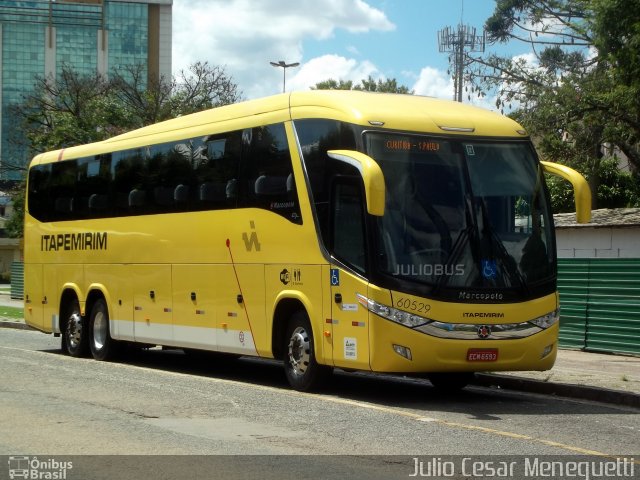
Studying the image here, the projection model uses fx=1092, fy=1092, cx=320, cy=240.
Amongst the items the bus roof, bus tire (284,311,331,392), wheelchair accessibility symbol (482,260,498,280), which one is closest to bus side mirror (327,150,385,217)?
the bus roof

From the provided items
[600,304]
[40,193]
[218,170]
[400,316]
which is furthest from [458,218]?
[40,193]

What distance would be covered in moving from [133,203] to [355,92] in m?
5.78

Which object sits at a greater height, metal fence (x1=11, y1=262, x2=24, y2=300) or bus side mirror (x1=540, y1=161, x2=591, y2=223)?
bus side mirror (x1=540, y1=161, x2=591, y2=223)

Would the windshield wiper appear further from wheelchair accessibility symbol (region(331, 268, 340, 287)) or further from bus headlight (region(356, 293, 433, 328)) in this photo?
wheelchair accessibility symbol (region(331, 268, 340, 287))

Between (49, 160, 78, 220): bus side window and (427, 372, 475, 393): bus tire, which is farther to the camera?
(49, 160, 78, 220): bus side window

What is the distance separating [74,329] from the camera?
20.5 meters

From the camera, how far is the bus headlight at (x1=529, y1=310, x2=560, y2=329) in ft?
Answer: 43.8

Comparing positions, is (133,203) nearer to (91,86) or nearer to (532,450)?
(532,450)

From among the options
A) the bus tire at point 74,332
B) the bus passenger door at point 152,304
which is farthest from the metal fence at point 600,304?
the bus tire at point 74,332

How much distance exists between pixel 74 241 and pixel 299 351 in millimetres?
7842

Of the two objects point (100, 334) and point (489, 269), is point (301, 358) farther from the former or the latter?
point (100, 334)

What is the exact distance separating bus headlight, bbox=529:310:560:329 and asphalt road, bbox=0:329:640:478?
3.20 feet

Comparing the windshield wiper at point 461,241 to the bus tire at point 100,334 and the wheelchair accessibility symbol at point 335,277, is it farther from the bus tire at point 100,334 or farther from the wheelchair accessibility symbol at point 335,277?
the bus tire at point 100,334

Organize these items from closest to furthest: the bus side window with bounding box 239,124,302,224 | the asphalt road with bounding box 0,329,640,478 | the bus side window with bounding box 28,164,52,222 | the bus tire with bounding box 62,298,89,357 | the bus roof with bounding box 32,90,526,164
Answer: the asphalt road with bounding box 0,329,640,478
the bus roof with bounding box 32,90,526,164
the bus side window with bounding box 239,124,302,224
the bus tire with bounding box 62,298,89,357
the bus side window with bounding box 28,164,52,222
